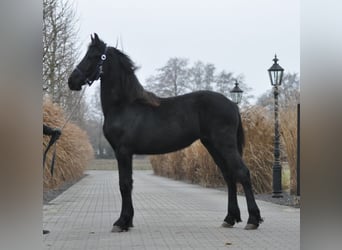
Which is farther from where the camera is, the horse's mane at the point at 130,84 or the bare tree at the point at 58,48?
the bare tree at the point at 58,48

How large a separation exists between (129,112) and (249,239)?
7.43ft

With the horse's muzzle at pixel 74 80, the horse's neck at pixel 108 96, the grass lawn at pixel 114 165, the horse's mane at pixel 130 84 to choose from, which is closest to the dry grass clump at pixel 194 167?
the horse's mane at pixel 130 84

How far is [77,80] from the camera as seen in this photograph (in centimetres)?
675

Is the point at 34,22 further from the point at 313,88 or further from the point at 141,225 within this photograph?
the point at 141,225

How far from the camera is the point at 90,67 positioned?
22.5 ft

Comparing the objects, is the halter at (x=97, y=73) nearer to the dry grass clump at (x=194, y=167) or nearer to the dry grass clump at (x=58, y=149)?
the dry grass clump at (x=58, y=149)

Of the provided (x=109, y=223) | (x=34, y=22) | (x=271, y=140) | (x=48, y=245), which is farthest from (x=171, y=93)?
(x=34, y=22)

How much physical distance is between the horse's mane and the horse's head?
24 cm

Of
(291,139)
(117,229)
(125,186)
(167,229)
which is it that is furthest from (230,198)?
(291,139)

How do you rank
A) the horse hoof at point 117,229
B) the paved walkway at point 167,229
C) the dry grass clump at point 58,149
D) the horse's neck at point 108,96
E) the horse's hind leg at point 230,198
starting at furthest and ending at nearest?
the dry grass clump at point 58,149 < the horse's hind leg at point 230,198 < the horse's neck at point 108,96 < the horse hoof at point 117,229 < the paved walkway at point 167,229

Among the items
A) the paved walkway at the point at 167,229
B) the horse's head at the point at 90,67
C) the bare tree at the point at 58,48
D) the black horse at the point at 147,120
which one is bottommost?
the paved walkway at the point at 167,229

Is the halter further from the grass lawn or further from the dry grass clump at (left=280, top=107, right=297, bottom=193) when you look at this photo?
the grass lawn

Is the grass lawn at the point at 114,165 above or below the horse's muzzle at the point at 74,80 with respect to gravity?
below

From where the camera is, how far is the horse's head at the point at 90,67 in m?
6.77
